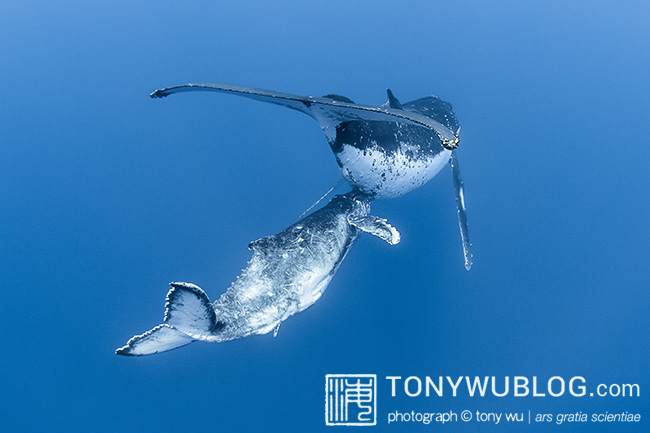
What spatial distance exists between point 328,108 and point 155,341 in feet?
8.87

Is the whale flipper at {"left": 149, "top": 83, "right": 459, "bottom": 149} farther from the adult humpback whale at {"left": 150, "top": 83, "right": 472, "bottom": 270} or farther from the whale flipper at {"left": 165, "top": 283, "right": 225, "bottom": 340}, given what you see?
the whale flipper at {"left": 165, "top": 283, "right": 225, "bottom": 340}

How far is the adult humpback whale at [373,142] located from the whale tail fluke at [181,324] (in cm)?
182

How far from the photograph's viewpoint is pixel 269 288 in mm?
4777

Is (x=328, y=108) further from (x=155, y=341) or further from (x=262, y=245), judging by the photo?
(x=155, y=341)

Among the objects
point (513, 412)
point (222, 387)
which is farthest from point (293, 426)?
point (513, 412)

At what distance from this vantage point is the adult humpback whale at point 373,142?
14.8 feet

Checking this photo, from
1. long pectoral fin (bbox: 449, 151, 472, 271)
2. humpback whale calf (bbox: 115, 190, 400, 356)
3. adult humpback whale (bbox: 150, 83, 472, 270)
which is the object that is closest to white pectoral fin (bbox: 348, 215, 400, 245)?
humpback whale calf (bbox: 115, 190, 400, 356)

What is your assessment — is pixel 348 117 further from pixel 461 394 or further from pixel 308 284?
pixel 461 394

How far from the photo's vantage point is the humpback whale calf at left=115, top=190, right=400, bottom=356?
12.9 ft

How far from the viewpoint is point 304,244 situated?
537 cm

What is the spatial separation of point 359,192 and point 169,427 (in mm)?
5585

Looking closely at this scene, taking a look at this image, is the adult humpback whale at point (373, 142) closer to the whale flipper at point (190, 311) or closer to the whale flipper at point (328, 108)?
the whale flipper at point (328, 108)

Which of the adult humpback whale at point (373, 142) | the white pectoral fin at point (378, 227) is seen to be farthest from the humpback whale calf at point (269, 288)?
the adult humpback whale at point (373, 142)

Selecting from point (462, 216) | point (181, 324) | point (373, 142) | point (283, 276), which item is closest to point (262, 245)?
point (283, 276)
